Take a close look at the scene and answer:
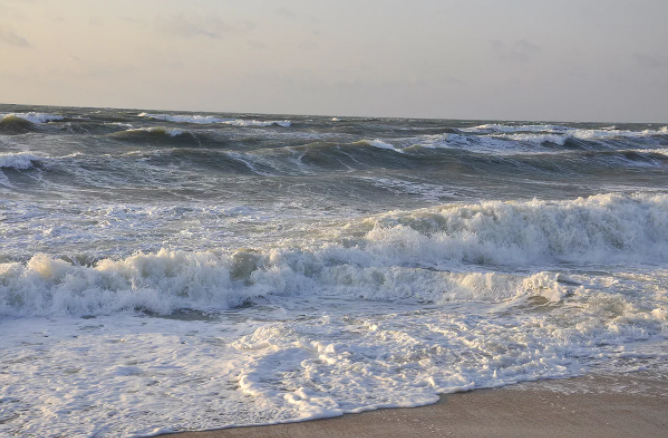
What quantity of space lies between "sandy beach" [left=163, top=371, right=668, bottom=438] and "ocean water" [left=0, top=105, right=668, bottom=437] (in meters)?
0.14

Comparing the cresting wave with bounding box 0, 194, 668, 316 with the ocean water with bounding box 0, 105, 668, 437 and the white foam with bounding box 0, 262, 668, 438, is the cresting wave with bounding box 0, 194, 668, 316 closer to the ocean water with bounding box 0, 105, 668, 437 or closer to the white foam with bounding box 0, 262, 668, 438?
the ocean water with bounding box 0, 105, 668, 437

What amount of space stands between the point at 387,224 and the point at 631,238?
4.31 m

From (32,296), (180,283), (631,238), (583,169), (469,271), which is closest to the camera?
(32,296)

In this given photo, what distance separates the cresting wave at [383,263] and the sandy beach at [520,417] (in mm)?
2743

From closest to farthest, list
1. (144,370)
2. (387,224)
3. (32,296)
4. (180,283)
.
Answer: (144,370) < (32,296) < (180,283) < (387,224)

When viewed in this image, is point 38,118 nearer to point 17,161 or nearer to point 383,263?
point 17,161

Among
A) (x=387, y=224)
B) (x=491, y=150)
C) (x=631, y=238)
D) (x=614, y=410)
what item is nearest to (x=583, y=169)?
(x=491, y=150)

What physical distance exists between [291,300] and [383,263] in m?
1.80

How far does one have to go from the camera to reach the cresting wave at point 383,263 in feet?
21.8

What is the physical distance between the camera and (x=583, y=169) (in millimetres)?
24859

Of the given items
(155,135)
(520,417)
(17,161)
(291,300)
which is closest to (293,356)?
(520,417)

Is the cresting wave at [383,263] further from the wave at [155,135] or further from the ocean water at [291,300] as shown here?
the wave at [155,135]

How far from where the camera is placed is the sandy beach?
379 centimetres

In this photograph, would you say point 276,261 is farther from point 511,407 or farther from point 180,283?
point 511,407
